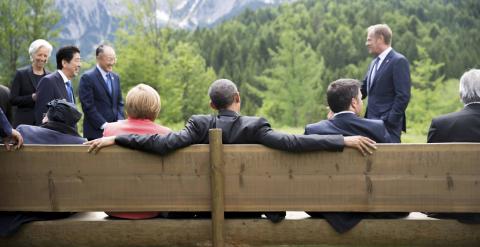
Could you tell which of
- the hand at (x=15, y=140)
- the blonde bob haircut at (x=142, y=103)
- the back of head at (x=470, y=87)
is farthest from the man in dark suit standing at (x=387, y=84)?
the hand at (x=15, y=140)

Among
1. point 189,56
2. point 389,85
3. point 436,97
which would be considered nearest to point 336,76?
point 436,97

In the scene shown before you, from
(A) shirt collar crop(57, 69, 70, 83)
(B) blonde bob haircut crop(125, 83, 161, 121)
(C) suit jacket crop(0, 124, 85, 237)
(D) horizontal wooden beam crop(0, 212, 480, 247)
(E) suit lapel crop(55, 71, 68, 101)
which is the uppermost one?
(A) shirt collar crop(57, 69, 70, 83)

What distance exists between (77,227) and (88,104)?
10.0 feet

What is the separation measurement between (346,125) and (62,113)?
1.96 meters

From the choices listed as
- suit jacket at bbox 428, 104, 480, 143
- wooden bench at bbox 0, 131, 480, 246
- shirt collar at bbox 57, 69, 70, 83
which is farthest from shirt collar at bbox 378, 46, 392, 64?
shirt collar at bbox 57, 69, 70, 83

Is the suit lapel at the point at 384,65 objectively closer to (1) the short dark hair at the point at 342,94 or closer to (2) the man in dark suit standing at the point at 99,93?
(1) the short dark hair at the point at 342,94

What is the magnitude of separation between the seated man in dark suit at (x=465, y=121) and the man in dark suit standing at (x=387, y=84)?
182 centimetres

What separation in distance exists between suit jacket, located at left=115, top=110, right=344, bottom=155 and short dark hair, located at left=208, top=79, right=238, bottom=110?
52 millimetres

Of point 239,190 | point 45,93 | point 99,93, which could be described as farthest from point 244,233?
point 99,93

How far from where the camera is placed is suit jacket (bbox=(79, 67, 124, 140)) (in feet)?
21.3

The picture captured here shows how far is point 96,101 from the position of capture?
6.69 metres

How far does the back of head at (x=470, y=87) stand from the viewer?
4000 mm

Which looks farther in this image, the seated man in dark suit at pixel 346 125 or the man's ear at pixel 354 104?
the man's ear at pixel 354 104

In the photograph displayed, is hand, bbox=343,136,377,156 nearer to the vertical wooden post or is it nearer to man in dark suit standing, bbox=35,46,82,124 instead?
the vertical wooden post
